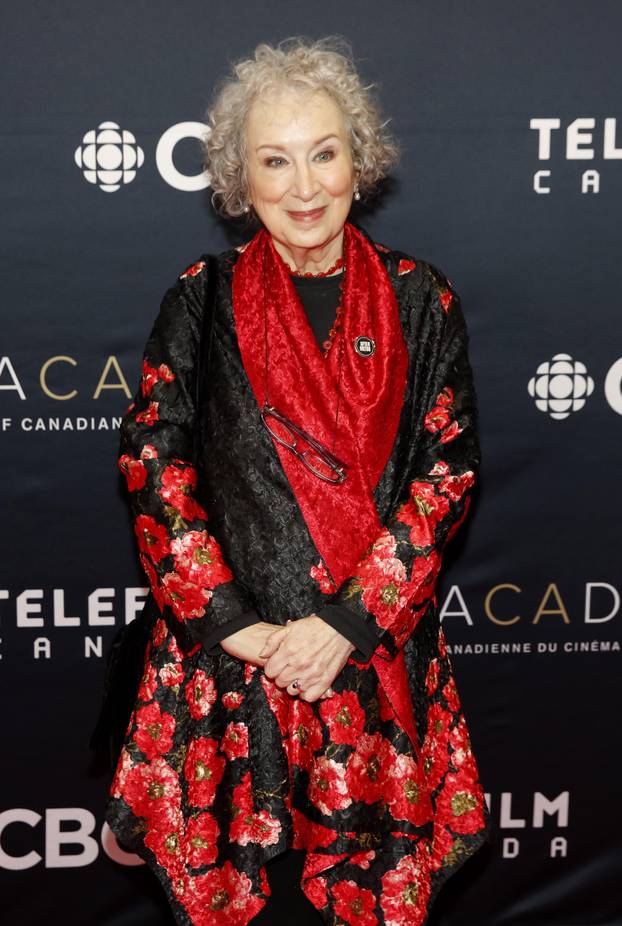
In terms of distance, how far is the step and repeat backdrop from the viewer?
2.09 meters

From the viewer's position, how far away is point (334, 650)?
→ 160 centimetres

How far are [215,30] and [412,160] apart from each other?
0.45 metres

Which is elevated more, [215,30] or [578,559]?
[215,30]

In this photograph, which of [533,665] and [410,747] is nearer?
[410,747]

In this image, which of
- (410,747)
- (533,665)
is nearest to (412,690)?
(410,747)

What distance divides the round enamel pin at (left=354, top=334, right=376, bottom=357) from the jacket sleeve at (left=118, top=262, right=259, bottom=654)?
0.83 feet

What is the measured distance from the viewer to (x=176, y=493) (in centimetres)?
164

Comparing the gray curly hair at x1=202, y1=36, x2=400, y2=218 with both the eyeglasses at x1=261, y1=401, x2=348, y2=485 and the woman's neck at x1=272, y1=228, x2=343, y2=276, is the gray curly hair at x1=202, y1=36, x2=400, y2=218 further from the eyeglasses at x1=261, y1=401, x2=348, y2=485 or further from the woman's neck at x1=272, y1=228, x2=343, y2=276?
the eyeglasses at x1=261, y1=401, x2=348, y2=485

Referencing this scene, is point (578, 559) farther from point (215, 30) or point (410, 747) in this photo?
point (215, 30)

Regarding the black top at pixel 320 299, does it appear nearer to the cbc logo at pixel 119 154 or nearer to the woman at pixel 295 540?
the woman at pixel 295 540

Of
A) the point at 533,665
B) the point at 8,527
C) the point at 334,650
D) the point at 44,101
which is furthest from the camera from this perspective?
the point at 533,665

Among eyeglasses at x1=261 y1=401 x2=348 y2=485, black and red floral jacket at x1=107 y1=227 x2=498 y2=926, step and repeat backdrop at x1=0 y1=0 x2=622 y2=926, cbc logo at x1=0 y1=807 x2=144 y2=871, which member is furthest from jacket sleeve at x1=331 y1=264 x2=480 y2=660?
cbc logo at x1=0 y1=807 x2=144 y2=871

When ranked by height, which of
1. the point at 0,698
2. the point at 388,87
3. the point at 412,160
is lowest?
the point at 0,698

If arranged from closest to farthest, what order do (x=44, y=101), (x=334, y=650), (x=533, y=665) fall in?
(x=334, y=650) < (x=44, y=101) < (x=533, y=665)
